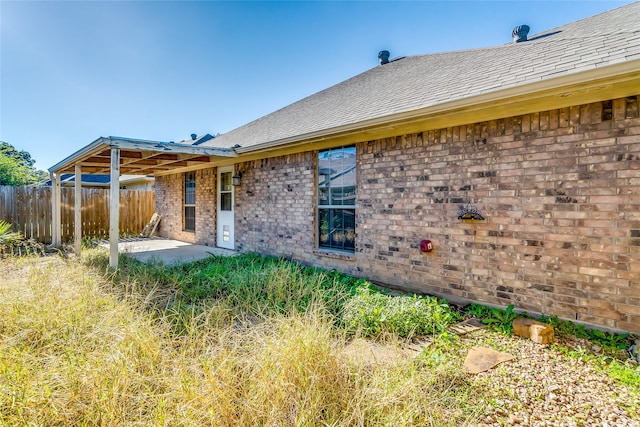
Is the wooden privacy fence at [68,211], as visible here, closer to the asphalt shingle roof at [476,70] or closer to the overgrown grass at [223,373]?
the asphalt shingle roof at [476,70]

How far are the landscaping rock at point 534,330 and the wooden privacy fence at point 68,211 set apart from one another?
13.9m

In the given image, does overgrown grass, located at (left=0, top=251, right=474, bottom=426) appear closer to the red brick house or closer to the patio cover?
the red brick house

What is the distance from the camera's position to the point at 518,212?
151 inches

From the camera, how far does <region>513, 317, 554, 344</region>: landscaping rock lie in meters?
3.12

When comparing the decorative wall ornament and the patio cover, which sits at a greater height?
the patio cover

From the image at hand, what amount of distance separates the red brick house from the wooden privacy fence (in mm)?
7972

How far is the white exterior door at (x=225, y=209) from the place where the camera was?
29.2 ft

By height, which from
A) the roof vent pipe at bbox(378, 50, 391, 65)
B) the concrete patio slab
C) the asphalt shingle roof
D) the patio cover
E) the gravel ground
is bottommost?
the gravel ground

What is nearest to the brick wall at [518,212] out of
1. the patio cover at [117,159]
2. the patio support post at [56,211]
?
the patio cover at [117,159]

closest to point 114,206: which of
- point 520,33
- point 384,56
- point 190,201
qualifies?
point 190,201

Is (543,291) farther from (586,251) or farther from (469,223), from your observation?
(469,223)

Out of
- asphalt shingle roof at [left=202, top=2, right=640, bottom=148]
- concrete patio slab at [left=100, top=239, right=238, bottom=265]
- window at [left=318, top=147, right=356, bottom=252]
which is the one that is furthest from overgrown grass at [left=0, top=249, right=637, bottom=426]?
concrete patio slab at [left=100, top=239, right=238, bottom=265]

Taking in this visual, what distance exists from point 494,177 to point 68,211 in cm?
1414

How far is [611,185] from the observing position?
10.6 ft
